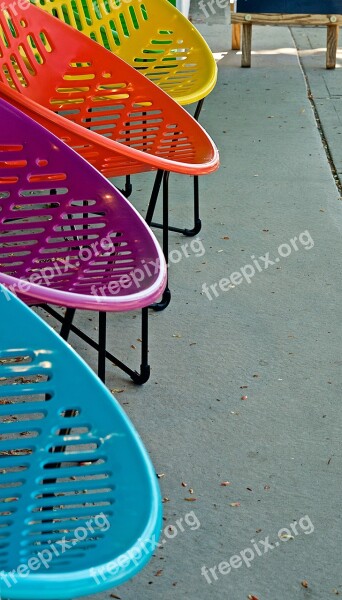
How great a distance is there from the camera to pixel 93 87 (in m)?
3.24

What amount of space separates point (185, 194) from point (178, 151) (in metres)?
1.14

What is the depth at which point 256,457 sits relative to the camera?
2.44m

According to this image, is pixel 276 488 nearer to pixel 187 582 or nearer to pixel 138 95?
pixel 187 582

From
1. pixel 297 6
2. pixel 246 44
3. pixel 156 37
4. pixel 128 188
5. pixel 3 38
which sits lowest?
pixel 246 44

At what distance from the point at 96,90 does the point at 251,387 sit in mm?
1160

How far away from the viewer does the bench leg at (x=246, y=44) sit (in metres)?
6.30

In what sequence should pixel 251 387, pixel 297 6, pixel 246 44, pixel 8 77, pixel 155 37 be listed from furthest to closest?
pixel 246 44, pixel 297 6, pixel 155 37, pixel 8 77, pixel 251 387

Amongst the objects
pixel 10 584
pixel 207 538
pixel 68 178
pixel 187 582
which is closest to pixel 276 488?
pixel 207 538

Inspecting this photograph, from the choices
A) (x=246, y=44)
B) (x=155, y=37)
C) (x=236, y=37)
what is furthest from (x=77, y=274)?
(x=236, y=37)

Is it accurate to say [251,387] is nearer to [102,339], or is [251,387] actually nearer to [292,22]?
[102,339]

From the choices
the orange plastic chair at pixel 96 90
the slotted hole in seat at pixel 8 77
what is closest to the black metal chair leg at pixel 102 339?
the orange plastic chair at pixel 96 90

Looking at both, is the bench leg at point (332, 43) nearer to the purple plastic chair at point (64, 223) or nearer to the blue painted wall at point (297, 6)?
the blue painted wall at point (297, 6)

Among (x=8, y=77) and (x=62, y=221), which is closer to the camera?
(x=62, y=221)

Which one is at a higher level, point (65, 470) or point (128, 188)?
point (65, 470)
